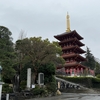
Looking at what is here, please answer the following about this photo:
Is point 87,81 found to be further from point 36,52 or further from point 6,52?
point 6,52

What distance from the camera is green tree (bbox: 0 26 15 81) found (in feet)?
50.3

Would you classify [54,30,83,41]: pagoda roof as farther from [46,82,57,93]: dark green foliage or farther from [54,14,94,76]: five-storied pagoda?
[46,82,57,93]: dark green foliage

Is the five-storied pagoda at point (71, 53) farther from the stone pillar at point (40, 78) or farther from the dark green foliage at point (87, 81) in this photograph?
the stone pillar at point (40, 78)

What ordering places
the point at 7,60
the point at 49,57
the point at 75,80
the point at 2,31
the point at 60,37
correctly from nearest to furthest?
the point at 7,60 < the point at 2,31 < the point at 49,57 < the point at 75,80 < the point at 60,37

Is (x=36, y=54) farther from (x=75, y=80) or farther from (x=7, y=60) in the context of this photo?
(x=75, y=80)

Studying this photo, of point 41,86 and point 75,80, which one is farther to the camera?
point 75,80

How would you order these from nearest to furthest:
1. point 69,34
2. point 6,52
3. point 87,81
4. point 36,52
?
point 6,52, point 36,52, point 87,81, point 69,34

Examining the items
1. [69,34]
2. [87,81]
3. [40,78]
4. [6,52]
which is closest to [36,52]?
[40,78]

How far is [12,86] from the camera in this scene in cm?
2023

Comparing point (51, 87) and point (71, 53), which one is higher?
point (71, 53)

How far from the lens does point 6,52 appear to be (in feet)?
51.7

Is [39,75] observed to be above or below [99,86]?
above

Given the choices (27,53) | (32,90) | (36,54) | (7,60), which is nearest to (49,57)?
(36,54)

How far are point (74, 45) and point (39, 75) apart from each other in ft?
83.6
